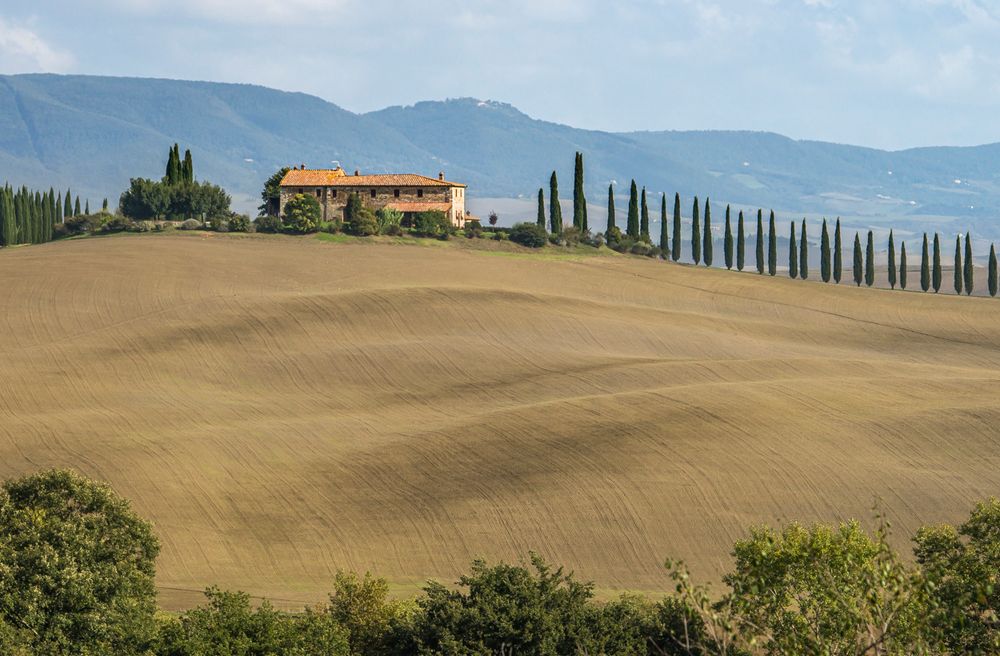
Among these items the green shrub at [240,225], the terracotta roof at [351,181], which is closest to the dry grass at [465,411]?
the green shrub at [240,225]

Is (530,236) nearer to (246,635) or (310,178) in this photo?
(310,178)

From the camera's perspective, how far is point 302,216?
115062 millimetres

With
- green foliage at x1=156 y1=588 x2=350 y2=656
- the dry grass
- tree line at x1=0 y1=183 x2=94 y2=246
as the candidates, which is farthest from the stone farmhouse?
green foliage at x1=156 y1=588 x2=350 y2=656

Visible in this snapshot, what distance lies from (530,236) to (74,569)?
283 feet

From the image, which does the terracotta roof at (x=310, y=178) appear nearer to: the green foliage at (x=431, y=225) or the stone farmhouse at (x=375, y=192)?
the stone farmhouse at (x=375, y=192)

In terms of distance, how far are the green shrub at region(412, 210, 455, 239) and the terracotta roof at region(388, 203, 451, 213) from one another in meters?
4.12

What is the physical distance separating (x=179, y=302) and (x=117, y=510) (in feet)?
159

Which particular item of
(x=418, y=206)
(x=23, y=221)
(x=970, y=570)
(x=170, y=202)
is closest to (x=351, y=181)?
(x=418, y=206)

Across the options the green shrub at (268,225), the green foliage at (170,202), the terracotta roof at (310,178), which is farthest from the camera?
the terracotta roof at (310,178)

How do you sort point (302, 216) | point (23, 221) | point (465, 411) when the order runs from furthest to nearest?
point (23, 221) < point (302, 216) < point (465, 411)

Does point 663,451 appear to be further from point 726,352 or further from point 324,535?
point 726,352

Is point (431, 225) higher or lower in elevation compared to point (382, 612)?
higher

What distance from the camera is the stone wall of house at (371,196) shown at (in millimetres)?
120938

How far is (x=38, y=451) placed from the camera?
53250 millimetres
